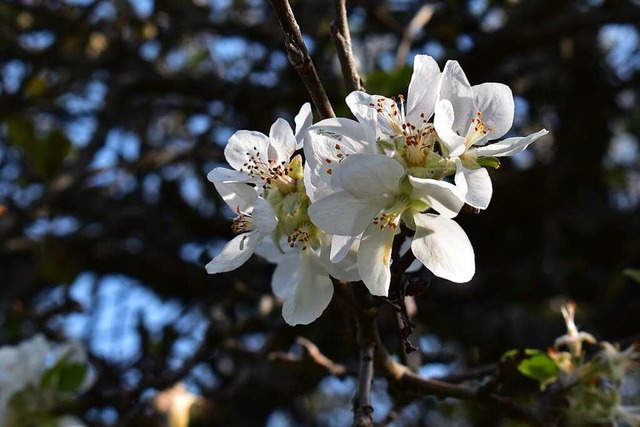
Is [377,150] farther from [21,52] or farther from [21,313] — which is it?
[21,52]

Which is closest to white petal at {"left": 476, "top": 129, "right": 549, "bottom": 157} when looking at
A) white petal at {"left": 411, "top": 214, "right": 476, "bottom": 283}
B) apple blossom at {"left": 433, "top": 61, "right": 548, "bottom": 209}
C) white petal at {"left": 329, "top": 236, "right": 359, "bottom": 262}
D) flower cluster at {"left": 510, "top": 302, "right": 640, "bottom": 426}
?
apple blossom at {"left": 433, "top": 61, "right": 548, "bottom": 209}

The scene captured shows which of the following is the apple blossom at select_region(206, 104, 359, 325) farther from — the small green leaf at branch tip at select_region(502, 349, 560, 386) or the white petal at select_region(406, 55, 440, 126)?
the small green leaf at branch tip at select_region(502, 349, 560, 386)

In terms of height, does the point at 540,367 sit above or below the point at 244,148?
below

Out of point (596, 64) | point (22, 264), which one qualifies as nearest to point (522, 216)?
point (596, 64)

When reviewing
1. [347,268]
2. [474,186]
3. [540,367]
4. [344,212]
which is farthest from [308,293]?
[540,367]

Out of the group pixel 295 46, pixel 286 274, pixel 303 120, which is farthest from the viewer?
pixel 286 274

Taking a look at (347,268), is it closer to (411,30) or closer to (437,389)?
(437,389)
